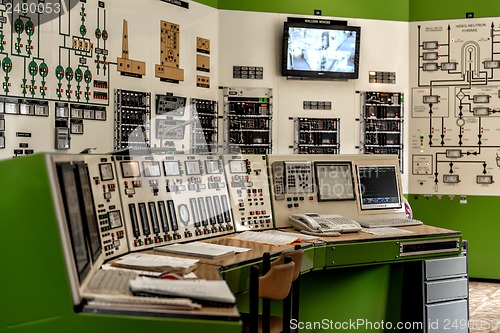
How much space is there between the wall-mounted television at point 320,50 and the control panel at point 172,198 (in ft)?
10.8

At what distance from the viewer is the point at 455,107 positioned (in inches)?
277

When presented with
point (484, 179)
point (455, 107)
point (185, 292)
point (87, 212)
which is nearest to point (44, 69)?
point (87, 212)

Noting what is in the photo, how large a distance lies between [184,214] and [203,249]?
41 cm

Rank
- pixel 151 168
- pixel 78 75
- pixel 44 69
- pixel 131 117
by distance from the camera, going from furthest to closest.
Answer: pixel 131 117, pixel 78 75, pixel 44 69, pixel 151 168

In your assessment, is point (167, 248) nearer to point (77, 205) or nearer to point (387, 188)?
point (77, 205)

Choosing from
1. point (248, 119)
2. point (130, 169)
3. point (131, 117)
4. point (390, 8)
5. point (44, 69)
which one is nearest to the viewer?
point (130, 169)

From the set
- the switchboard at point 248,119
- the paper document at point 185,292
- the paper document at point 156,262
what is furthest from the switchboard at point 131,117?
the paper document at point 185,292

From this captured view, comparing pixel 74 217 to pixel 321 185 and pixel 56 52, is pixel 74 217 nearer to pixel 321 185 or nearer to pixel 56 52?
pixel 321 185

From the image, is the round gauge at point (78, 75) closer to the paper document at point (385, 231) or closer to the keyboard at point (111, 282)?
the paper document at point (385, 231)

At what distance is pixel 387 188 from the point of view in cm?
436

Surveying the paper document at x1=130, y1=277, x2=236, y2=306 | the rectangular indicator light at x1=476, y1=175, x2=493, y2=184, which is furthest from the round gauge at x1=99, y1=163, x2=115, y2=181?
the rectangular indicator light at x1=476, y1=175, x2=493, y2=184

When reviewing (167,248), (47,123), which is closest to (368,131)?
(47,123)

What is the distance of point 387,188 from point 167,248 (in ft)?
6.42

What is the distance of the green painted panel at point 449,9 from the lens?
698cm
